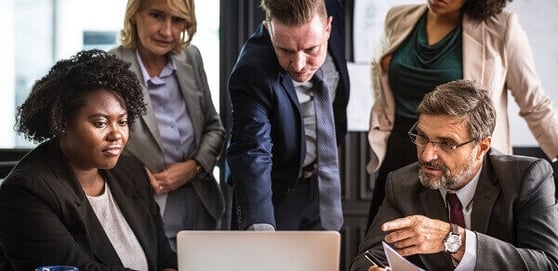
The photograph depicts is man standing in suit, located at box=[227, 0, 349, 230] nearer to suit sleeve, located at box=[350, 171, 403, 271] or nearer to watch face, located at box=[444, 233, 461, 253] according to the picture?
suit sleeve, located at box=[350, 171, 403, 271]

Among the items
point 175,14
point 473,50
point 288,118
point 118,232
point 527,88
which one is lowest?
point 118,232

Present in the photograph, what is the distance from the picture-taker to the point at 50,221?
2428 mm

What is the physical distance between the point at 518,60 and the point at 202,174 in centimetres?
117

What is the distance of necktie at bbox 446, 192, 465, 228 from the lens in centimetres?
256

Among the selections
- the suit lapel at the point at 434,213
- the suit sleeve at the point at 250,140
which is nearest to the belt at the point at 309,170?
the suit sleeve at the point at 250,140

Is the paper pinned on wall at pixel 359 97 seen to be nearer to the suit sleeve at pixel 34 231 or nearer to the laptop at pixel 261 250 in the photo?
the suit sleeve at pixel 34 231

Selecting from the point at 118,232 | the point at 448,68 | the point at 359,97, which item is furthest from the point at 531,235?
the point at 359,97

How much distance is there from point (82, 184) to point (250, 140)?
579mm

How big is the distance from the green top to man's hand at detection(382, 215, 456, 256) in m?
0.89

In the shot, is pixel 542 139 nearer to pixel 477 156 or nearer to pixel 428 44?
pixel 428 44

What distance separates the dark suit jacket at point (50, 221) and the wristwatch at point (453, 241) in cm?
83

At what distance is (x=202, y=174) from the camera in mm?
3355

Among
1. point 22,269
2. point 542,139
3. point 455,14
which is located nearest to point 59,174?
point 22,269

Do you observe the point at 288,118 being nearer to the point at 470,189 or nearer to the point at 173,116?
the point at 173,116
